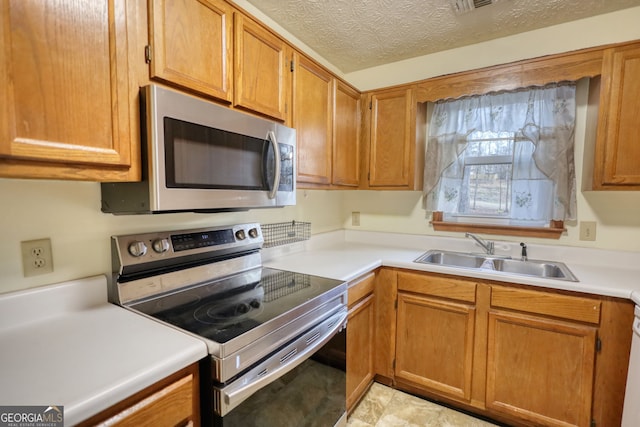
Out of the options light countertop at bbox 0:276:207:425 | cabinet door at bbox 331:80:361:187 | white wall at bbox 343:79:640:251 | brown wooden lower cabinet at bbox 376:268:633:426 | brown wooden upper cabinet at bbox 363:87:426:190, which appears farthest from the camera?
brown wooden upper cabinet at bbox 363:87:426:190

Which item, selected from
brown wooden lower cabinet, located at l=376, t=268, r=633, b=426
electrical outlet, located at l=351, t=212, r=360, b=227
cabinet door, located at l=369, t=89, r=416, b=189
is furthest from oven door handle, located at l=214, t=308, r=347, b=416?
electrical outlet, located at l=351, t=212, r=360, b=227

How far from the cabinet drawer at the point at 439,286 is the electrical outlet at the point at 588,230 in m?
0.86

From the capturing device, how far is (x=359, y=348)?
5.77ft

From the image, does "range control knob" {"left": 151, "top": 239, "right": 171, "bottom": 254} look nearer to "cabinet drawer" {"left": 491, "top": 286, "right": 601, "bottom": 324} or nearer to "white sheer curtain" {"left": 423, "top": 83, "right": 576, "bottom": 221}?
"cabinet drawer" {"left": 491, "top": 286, "right": 601, "bottom": 324}

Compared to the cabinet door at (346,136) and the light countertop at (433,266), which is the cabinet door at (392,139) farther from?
the light countertop at (433,266)

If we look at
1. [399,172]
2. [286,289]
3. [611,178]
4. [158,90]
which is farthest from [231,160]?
[611,178]

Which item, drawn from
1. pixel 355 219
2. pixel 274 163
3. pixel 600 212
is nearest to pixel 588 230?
pixel 600 212

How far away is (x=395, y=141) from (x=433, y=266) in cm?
95

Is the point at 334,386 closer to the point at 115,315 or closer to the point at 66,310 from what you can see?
the point at 115,315

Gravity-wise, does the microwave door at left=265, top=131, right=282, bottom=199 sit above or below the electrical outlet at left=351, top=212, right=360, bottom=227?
above

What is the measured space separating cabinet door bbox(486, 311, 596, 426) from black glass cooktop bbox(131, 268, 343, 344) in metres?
0.98

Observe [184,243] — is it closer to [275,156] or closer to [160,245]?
[160,245]

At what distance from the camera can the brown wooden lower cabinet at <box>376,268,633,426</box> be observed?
1.41 m

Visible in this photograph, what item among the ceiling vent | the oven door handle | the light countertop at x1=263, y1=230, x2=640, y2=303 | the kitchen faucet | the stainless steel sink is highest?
the ceiling vent
